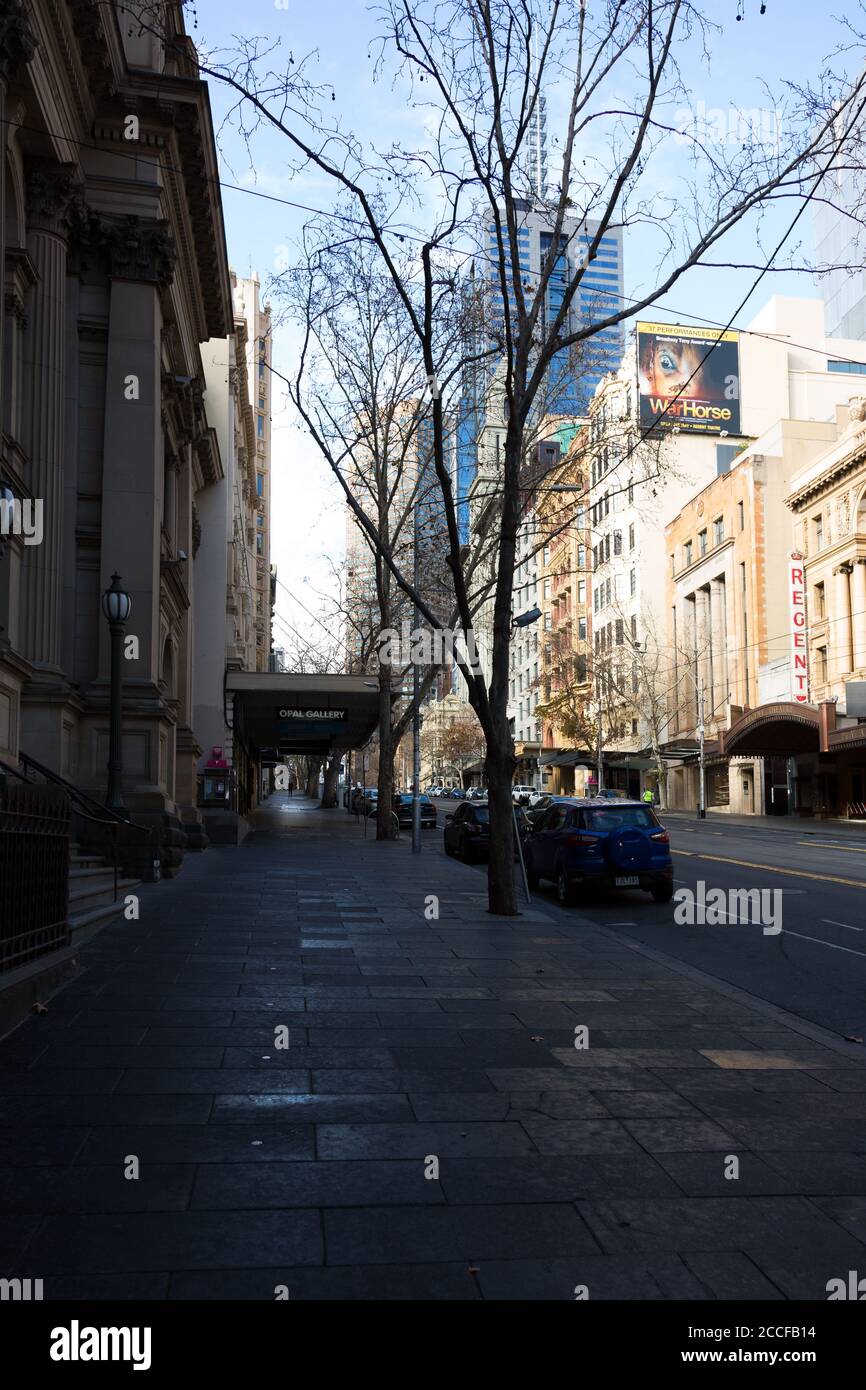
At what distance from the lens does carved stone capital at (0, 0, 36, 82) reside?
43.4ft

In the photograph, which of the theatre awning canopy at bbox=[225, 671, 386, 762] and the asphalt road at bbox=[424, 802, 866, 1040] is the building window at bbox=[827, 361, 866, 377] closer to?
the theatre awning canopy at bbox=[225, 671, 386, 762]

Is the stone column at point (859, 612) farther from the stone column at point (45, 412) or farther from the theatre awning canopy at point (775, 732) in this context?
the stone column at point (45, 412)

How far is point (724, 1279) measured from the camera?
3984 millimetres

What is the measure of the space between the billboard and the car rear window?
7114cm

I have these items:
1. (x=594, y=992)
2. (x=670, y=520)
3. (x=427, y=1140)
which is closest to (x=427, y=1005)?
(x=594, y=992)

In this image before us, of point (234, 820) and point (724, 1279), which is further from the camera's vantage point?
point (234, 820)

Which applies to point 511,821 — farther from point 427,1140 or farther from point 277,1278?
point 277,1278

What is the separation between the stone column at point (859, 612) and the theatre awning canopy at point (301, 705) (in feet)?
69.6

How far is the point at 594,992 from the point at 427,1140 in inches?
170

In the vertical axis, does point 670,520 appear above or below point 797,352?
below

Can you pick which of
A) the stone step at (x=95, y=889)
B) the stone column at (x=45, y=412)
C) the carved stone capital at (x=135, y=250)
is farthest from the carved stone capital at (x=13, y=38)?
the stone step at (x=95, y=889)

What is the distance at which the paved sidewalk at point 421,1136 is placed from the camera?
4.05 m

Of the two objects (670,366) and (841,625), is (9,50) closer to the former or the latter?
(841,625)
